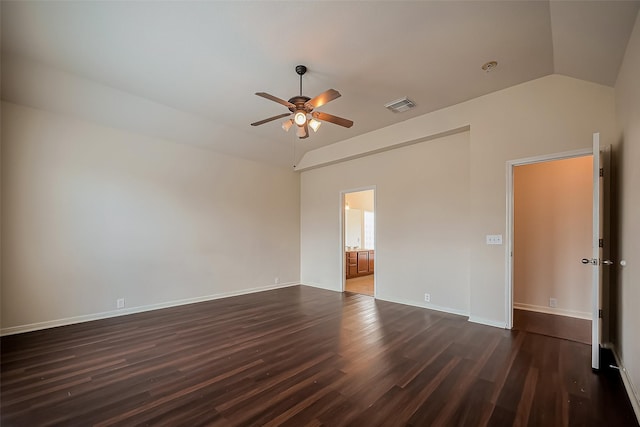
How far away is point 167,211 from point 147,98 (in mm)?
1860

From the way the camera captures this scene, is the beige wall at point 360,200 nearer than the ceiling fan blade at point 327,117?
No

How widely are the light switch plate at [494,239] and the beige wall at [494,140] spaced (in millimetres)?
54

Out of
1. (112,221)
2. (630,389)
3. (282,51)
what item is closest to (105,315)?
(112,221)

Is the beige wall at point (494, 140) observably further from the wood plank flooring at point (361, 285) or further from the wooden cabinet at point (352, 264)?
the wooden cabinet at point (352, 264)

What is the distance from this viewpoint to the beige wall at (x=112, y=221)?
3.51 metres

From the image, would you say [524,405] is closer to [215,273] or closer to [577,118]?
[577,118]

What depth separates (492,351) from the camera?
2.94 m

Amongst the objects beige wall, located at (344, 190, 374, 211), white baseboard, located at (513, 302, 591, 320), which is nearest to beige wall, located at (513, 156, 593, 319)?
white baseboard, located at (513, 302, 591, 320)

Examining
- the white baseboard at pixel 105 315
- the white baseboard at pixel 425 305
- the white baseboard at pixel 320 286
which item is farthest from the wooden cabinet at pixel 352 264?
the white baseboard at pixel 105 315

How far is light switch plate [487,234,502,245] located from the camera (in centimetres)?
368

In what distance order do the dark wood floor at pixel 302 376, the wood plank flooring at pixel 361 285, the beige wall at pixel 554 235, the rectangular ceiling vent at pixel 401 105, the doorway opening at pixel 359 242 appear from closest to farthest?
the dark wood floor at pixel 302 376
the rectangular ceiling vent at pixel 401 105
the beige wall at pixel 554 235
the wood plank flooring at pixel 361 285
the doorway opening at pixel 359 242

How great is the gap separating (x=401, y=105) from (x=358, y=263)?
15.9 feet

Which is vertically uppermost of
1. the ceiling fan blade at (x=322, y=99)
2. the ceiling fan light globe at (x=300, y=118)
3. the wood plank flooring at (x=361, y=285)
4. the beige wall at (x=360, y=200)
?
the ceiling fan blade at (x=322, y=99)

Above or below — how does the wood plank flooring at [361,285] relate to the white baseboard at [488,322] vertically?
below
